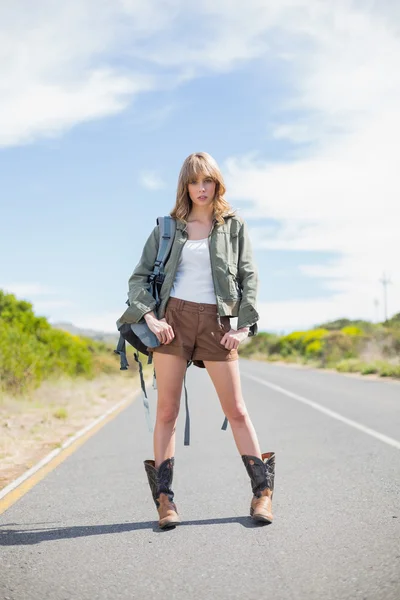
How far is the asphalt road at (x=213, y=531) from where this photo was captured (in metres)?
3.95

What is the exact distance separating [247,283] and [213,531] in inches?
61.9

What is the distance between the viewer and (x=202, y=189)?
5.14 meters

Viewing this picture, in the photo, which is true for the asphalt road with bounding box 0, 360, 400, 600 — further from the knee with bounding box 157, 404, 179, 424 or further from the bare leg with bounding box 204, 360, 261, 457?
the knee with bounding box 157, 404, 179, 424

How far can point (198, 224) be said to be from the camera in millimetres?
5242

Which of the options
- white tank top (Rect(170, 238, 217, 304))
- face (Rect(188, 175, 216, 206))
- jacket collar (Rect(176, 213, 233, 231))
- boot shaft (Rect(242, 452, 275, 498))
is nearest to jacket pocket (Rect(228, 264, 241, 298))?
white tank top (Rect(170, 238, 217, 304))

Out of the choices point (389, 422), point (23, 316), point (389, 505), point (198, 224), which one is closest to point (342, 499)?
point (389, 505)

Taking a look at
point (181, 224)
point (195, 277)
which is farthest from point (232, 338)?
point (181, 224)

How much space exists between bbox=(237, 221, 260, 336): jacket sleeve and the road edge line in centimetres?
234

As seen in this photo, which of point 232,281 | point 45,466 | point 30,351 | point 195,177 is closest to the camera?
point 232,281

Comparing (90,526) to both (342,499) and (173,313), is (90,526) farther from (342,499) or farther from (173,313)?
(342,499)

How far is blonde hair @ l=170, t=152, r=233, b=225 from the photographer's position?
5133 millimetres

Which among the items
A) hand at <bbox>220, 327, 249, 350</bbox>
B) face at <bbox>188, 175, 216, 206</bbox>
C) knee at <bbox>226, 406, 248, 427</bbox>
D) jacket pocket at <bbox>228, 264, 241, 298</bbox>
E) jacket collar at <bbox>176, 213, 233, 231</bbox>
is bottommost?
knee at <bbox>226, 406, 248, 427</bbox>

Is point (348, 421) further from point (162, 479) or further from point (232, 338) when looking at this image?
point (232, 338)

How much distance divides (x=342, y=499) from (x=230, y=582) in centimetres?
221
